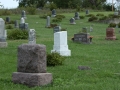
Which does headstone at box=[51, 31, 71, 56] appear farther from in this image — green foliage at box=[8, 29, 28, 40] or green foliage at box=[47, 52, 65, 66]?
green foliage at box=[8, 29, 28, 40]

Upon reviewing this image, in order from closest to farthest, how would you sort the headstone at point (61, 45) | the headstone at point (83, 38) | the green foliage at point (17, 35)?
the headstone at point (61, 45) → the headstone at point (83, 38) → the green foliage at point (17, 35)

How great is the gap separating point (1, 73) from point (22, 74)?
6.83 ft

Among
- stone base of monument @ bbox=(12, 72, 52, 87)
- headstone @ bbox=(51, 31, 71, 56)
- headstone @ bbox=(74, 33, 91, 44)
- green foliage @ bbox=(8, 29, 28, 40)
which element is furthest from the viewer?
green foliage @ bbox=(8, 29, 28, 40)

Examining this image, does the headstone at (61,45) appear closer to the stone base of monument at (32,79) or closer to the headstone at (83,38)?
the headstone at (83,38)

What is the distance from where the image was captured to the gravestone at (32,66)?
354 inches

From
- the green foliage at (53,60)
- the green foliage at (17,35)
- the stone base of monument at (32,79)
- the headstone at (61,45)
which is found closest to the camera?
the stone base of monument at (32,79)

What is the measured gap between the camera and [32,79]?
8961mm

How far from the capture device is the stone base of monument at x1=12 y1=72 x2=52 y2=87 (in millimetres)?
8945

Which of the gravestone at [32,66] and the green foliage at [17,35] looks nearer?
the gravestone at [32,66]

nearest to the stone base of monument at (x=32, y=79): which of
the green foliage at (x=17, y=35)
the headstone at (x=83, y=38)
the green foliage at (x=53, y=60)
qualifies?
the green foliage at (x=53, y=60)

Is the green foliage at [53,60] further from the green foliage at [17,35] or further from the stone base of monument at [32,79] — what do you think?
the green foliage at [17,35]

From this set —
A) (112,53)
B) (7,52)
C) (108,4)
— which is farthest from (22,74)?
(108,4)

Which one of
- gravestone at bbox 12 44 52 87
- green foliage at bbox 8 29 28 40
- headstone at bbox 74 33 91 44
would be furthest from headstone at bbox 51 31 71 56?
green foliage at bbox 8 29 28 40

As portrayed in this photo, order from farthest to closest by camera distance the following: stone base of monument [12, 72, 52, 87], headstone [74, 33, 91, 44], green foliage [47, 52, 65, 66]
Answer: headstone [74, 33, 91, 44] < green foliage [47, 52, 65, 66] < stone base of monument [12, 72, 52, 87]
